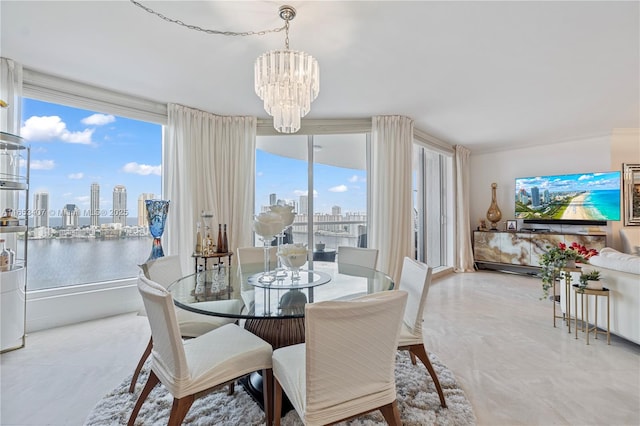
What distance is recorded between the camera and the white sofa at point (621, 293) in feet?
7.91

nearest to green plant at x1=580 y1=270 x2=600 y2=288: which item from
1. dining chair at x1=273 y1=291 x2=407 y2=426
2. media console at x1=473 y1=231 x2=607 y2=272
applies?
dining chair at x1=273 y1=291 x2=407 y2=426

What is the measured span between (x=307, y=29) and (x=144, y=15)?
42.2 inches

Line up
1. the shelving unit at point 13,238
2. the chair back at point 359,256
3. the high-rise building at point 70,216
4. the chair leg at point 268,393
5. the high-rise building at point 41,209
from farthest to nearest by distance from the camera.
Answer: the high-rise building at point 70,216 → the high-rise building at point 41,209 → the chair back at point 359,256 → the shelving unit at point 13,238 → the chair leg at point 268,393

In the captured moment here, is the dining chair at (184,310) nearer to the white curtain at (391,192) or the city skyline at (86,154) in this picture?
the city skyline at (86,154)

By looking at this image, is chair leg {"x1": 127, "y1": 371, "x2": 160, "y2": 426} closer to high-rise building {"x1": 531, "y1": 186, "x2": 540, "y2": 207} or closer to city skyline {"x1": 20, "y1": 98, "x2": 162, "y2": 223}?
city skyline {"x1": 20, "y1": 98, "x2": 162, "y2": 223}

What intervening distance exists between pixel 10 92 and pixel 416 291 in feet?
12.1

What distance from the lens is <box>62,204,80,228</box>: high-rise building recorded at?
3.17 meters

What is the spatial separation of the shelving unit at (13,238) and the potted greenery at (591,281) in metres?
4.80

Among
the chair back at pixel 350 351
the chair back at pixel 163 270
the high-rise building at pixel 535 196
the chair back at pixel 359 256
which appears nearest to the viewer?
the chair back at pixel 350 351

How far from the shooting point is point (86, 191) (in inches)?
129

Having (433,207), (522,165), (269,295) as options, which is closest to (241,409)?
(269,295)

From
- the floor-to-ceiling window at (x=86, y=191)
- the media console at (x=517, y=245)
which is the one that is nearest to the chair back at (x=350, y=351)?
the floor-to-ceiling window at (x=86, y=191)

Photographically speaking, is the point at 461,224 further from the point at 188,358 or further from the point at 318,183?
the point at 188,358

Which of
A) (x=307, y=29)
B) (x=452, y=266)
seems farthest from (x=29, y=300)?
(x=452, y=266)
